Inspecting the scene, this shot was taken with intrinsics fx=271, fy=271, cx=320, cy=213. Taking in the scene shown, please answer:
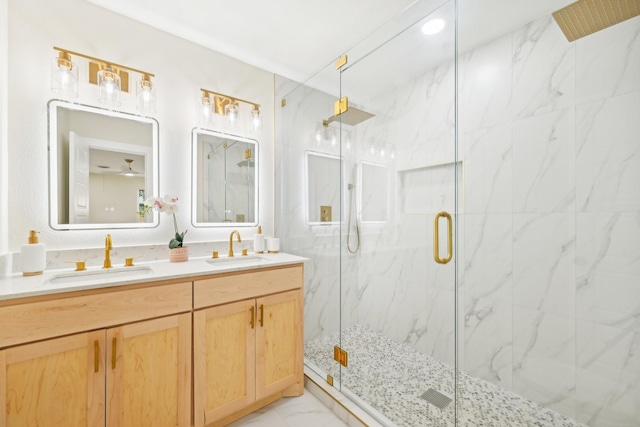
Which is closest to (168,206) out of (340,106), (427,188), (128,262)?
(128,262)

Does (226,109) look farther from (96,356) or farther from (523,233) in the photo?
(523,233)

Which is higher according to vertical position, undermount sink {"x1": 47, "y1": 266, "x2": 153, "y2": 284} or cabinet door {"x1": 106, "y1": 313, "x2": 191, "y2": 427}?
undermount sink {"x1": 47, "y1": 266, "x2": 153, "y2": 284}

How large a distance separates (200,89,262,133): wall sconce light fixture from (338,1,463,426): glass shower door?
0.71 metres

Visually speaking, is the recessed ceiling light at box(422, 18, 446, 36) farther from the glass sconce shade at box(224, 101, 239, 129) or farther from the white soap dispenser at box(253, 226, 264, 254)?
the white soap dispenser at box(253, 226, 264, 254)

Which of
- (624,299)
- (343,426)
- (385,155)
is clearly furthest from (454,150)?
(343,426)

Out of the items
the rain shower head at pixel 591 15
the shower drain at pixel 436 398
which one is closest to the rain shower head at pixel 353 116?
the rain shower head at pixel 591 15

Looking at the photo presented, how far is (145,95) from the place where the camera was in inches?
70.2

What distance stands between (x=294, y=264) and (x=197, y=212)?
33.2 inches

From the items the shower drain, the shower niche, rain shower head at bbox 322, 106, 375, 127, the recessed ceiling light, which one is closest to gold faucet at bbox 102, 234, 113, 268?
rain shower head at bbox 322, 106, 375, 127

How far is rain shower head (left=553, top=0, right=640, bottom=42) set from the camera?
4.52 ft

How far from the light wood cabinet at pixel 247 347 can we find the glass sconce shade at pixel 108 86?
129 centimetres

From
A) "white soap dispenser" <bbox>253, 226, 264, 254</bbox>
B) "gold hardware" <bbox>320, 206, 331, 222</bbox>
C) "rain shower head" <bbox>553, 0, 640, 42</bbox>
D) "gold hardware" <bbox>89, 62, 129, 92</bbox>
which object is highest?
"rain shower head" <bbox>553, 0, 640, 42</bbox>

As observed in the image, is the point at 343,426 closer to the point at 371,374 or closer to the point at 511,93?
the point at 371,374

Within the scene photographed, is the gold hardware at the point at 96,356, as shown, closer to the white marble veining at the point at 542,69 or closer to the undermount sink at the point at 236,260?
the undermount sink at the point at 236,260
